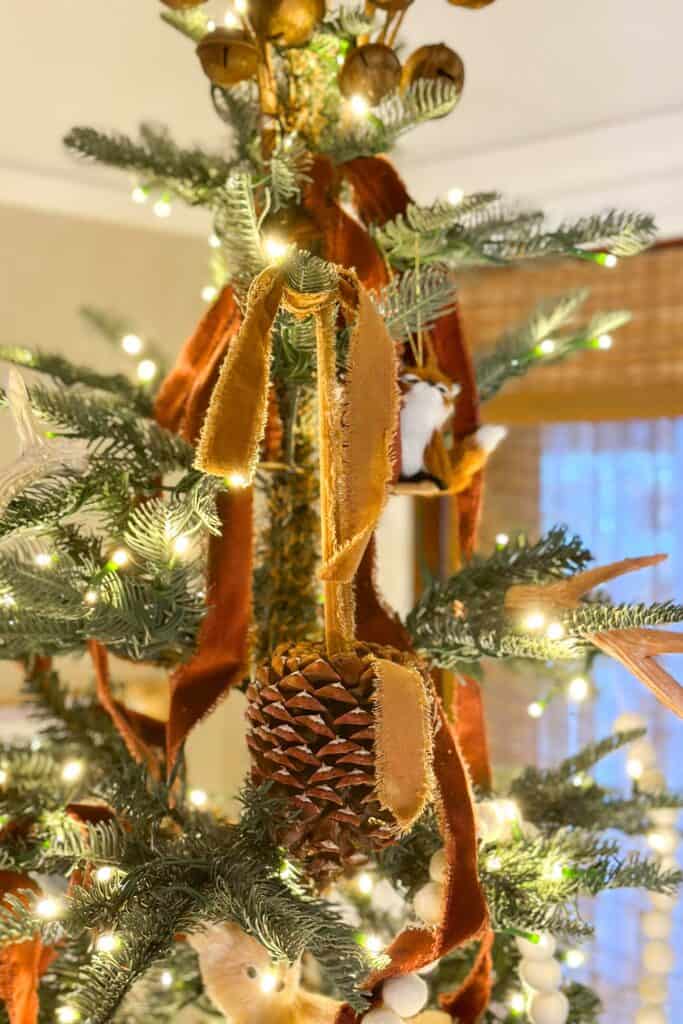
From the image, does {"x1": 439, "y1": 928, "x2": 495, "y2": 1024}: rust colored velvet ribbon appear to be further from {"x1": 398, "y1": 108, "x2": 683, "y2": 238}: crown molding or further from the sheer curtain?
{"x1": 398, "y1": 108, "x2": 683, "y2": 238}: crown molding

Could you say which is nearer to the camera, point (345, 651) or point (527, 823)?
point (345, 651)

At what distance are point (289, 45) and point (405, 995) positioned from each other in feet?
1.93

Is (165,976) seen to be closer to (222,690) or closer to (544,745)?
(222,690)

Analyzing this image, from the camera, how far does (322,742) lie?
0.58 meters

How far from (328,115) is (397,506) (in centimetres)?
96

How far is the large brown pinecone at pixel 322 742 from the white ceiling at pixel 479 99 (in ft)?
2.69

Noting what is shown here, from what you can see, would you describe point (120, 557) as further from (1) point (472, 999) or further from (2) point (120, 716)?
(1) point (472, 999)

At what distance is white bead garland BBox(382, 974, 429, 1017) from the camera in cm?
60

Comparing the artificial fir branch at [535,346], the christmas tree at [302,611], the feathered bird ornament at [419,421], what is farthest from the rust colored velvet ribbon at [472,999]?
the artificial fir branch at [535,346]

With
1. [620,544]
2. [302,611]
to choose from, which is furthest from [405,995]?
[620,544]

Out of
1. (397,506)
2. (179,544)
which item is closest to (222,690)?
(179,544)

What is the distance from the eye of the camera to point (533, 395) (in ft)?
5.33

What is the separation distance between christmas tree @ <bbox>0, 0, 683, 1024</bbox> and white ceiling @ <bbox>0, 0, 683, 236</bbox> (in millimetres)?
422

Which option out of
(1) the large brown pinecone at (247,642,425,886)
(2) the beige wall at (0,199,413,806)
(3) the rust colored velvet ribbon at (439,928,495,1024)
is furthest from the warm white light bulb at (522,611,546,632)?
(2) the beige wall at (0,199,413,806)
